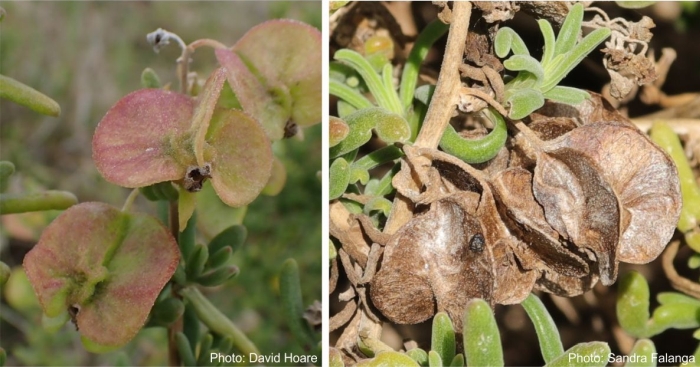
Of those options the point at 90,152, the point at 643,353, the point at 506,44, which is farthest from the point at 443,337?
the point at 90,152

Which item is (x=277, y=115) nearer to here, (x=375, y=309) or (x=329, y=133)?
(x=329, y=133)

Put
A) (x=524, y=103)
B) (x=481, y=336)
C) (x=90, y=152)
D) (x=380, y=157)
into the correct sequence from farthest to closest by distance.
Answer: (x=90, y=152) → (x=380, y=157) → (x=524, y=103) → (x=481, y=336)

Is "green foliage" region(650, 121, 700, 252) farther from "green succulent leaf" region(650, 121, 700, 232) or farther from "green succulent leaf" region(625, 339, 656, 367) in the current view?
"green succulent leaf" region(625, 339, 656, 367)

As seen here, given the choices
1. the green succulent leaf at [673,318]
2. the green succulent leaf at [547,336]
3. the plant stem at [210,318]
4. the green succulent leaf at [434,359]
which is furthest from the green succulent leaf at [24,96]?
the green succulent leaf at [673,318]

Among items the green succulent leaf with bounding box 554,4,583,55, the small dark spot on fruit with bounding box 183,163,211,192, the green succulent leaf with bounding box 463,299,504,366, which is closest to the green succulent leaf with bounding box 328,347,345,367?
the green succulent leaf with bounding box 463,299,504,366

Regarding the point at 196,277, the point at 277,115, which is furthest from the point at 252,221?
the point at 277,115

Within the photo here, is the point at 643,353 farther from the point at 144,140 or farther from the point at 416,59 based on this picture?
the point at 144,140
